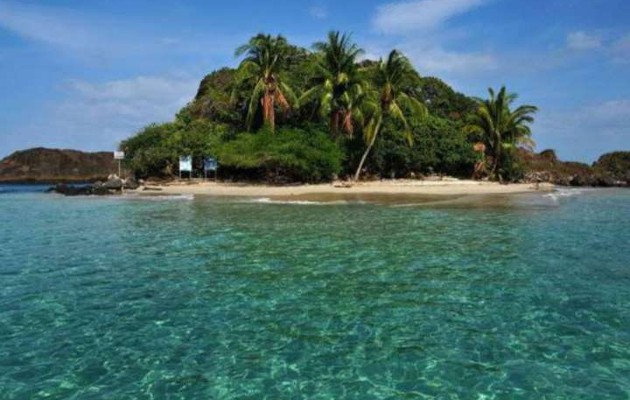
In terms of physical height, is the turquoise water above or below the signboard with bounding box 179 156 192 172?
below

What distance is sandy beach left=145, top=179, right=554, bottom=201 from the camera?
102 feet

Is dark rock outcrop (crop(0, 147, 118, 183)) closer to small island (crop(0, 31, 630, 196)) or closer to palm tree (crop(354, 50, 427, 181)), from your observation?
small island (crop(0, 31, 630, 196))

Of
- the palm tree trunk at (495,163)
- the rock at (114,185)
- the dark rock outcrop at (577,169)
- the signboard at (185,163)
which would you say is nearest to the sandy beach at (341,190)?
the signboard at (185,163)

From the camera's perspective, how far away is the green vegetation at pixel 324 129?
37938 millimetres

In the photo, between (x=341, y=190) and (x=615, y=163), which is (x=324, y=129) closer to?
(x=341, y=190)

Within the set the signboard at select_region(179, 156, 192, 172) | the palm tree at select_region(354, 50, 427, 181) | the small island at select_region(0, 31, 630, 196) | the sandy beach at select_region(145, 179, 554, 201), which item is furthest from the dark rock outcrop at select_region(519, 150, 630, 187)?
the signboard at select_region(179, 156, 192, 172)

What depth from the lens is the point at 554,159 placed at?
2800 inches

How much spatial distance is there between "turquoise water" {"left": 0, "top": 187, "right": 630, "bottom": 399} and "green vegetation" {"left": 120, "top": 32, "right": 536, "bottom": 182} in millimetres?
23244

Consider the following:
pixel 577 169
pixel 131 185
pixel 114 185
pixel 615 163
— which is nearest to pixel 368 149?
pixel 131 185

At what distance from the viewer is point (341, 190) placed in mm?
33812

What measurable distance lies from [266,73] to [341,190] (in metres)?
11.7

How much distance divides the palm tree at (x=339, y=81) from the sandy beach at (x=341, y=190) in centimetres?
576

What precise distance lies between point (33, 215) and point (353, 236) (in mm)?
15104

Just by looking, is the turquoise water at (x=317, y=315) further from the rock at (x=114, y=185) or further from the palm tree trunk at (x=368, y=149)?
the palm tree trunk at (x=368, y=149)
